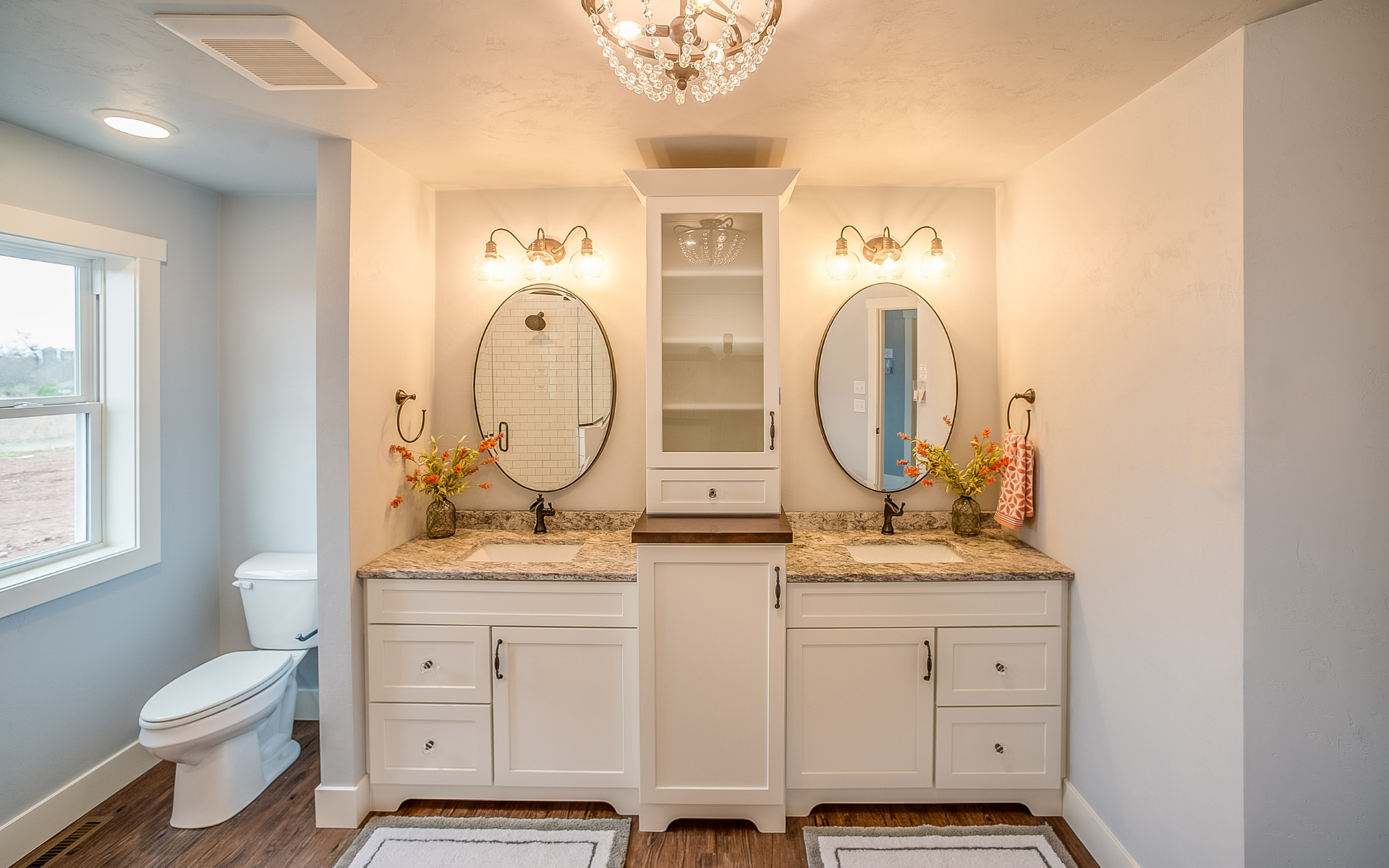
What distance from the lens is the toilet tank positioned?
262 centimetres

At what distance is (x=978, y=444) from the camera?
2.62m

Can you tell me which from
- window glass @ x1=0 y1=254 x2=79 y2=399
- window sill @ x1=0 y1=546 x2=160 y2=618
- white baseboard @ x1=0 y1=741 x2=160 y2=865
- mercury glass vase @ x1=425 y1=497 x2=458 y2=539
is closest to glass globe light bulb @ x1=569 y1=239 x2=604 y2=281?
mercury glass vase @ x1=425 y1=497 x2=458 y2=539

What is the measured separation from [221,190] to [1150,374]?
3.53m

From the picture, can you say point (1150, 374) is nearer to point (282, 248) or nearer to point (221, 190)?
point (282, 248)

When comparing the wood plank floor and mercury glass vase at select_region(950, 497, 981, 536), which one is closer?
the wood plank floor

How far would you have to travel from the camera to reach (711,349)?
2.37 m

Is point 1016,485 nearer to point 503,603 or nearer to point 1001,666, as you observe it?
point 1001,666

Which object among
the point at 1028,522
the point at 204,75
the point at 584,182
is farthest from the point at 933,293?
the point at 204,75

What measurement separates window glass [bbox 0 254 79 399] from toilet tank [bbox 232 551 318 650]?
3.07 feet

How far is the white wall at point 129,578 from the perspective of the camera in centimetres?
210

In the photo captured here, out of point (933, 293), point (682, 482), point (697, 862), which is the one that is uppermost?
point (933, 293)

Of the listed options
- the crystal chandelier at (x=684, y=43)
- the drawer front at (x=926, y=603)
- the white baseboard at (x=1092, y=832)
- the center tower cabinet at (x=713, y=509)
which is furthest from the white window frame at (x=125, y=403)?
the white baseboard at (x=1092, y=832)

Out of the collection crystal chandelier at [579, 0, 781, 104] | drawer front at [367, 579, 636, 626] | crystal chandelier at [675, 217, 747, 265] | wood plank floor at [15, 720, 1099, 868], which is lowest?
wood plank floor at [15, 720, 1099, 868]

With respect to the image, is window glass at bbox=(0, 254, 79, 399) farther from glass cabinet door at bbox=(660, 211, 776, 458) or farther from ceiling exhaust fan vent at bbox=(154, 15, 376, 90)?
glass cabinet door at bbox=(660, 211, 776, 458)
